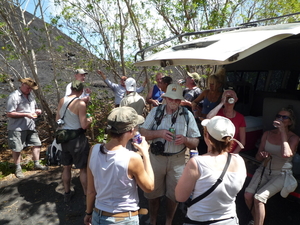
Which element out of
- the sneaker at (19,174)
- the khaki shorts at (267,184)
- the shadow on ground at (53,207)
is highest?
the khaki shorts at (267,184)

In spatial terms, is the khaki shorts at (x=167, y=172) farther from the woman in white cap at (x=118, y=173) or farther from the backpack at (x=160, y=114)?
the woman in white cap at (x=118, y=173)

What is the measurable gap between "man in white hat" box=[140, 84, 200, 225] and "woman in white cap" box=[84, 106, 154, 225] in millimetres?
908

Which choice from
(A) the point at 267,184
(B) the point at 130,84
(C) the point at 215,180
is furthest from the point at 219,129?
(B) the point at 130,84

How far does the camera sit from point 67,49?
22.8 ft

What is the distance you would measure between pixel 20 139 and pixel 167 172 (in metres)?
3.29

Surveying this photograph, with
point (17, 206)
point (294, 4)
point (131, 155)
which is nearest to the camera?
point (131, 155)

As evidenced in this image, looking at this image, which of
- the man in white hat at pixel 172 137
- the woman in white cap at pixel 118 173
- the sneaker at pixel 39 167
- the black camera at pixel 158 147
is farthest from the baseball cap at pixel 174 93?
the sneaker at pixel 39 167

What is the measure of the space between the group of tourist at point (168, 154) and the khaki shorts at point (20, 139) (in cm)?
2

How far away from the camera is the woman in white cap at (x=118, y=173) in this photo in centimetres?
189

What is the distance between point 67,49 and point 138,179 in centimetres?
612

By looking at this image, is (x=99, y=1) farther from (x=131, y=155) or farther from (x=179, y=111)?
(x=131, y=155)

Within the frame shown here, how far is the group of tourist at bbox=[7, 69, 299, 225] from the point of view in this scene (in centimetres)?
187

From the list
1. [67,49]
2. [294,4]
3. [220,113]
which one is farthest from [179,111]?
[294,4]

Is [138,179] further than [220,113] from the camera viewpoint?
No
